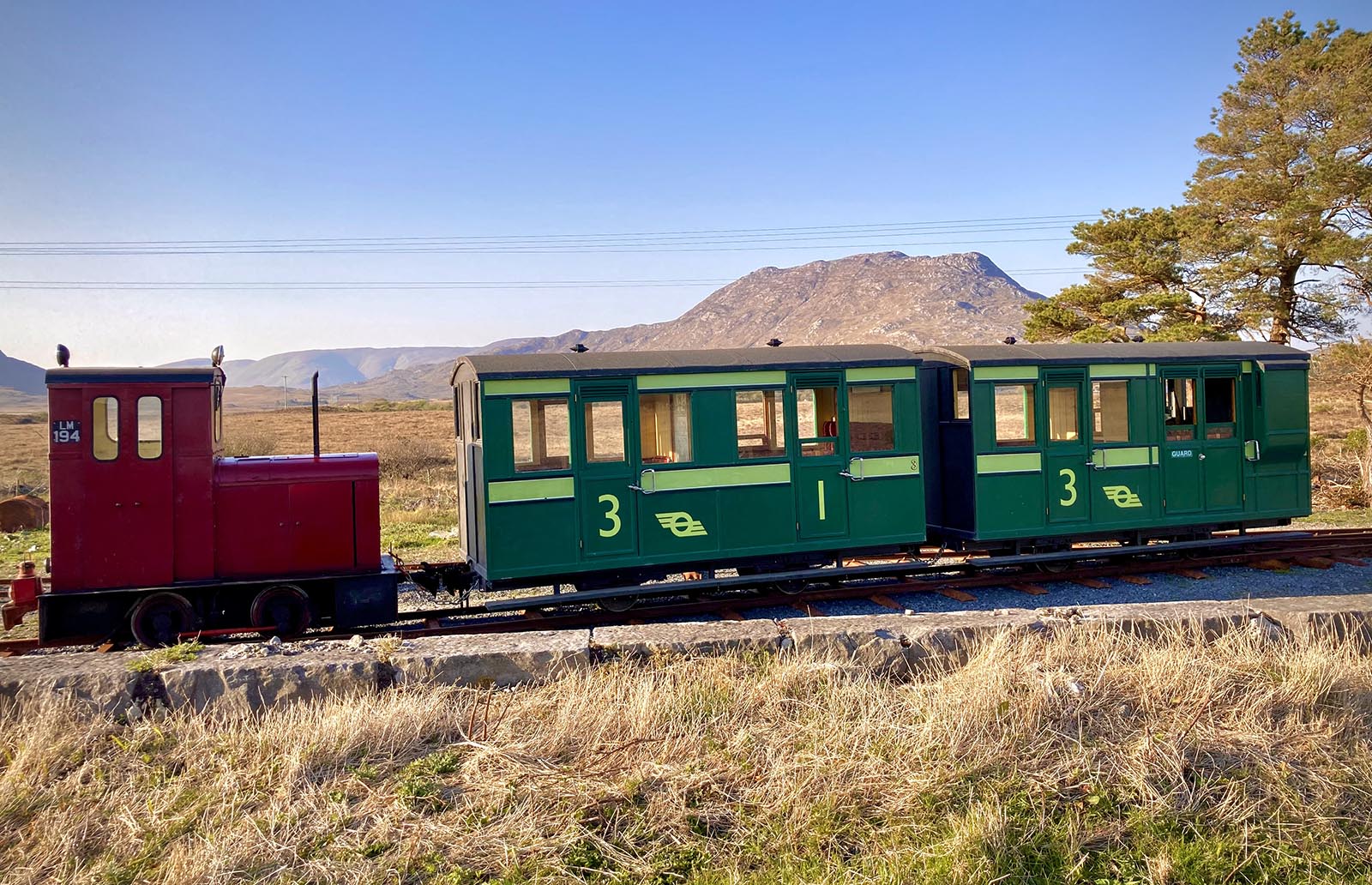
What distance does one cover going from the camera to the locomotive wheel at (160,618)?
8.36m

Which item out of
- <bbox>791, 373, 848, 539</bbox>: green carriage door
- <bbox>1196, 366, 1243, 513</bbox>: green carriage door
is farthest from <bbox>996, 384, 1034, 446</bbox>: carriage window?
<bbox>1196, 366, 1243, 513</bbox>: green carriage door

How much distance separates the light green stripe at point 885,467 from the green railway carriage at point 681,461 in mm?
15

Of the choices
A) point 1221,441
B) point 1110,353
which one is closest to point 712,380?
point 1110,353

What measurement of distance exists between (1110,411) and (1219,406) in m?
1.91

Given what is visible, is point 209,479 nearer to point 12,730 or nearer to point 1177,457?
point 12,730

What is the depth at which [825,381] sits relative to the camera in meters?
10.3

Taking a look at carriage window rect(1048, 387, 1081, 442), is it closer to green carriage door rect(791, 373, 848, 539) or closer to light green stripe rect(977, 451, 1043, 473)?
light green stripe rect(977, 451, 1043, 473)

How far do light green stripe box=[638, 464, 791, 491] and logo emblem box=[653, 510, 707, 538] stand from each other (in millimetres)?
274

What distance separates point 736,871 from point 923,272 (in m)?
188

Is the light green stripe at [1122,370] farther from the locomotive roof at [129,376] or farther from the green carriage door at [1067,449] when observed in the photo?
the locomotive roof at [129,376]

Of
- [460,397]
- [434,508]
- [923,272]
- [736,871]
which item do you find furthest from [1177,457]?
[923,272]

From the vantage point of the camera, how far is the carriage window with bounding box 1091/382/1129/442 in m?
11.5

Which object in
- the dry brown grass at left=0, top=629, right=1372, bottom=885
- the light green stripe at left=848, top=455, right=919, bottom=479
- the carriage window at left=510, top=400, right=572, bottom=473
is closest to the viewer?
the dry brown grass at left=0, top=629, right=1372, bottom=885

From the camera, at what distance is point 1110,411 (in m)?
11.6
